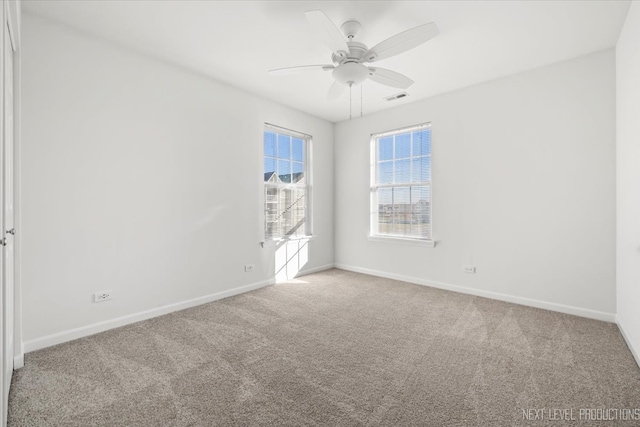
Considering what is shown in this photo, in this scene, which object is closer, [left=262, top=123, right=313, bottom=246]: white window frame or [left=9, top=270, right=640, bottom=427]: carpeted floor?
[left=9, top=270, right=640, bottom=427]: carpeted floor

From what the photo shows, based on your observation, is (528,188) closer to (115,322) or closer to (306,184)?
(306,184)

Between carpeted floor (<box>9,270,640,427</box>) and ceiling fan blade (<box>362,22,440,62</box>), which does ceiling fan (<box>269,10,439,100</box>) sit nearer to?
ceiling fan blade (<box>362,22,440,62</box>)

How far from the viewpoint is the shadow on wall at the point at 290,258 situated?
4438mm

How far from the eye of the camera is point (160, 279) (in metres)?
3.11

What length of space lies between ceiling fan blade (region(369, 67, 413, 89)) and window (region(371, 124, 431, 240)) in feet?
5.59

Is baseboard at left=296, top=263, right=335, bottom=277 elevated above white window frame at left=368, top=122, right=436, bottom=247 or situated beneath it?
situated beneath

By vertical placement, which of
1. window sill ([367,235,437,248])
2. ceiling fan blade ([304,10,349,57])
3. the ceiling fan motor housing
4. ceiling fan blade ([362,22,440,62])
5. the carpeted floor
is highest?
the ceiling fan motor housing

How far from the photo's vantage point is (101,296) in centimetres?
271

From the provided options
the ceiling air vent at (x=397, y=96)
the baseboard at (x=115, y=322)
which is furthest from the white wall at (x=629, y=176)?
the baseboard at (x=115, y=322)

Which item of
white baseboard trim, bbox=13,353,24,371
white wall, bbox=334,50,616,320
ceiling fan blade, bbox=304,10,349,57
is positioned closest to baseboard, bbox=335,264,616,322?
white wall, bbox=334,50,616,320

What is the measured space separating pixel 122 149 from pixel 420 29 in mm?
2781

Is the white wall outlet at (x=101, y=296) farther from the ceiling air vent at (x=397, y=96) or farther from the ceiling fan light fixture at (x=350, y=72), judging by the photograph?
the ceiling air vent at (x=397, y=96)

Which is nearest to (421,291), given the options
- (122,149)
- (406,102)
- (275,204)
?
(275,204)

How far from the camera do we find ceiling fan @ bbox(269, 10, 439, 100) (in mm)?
1985
